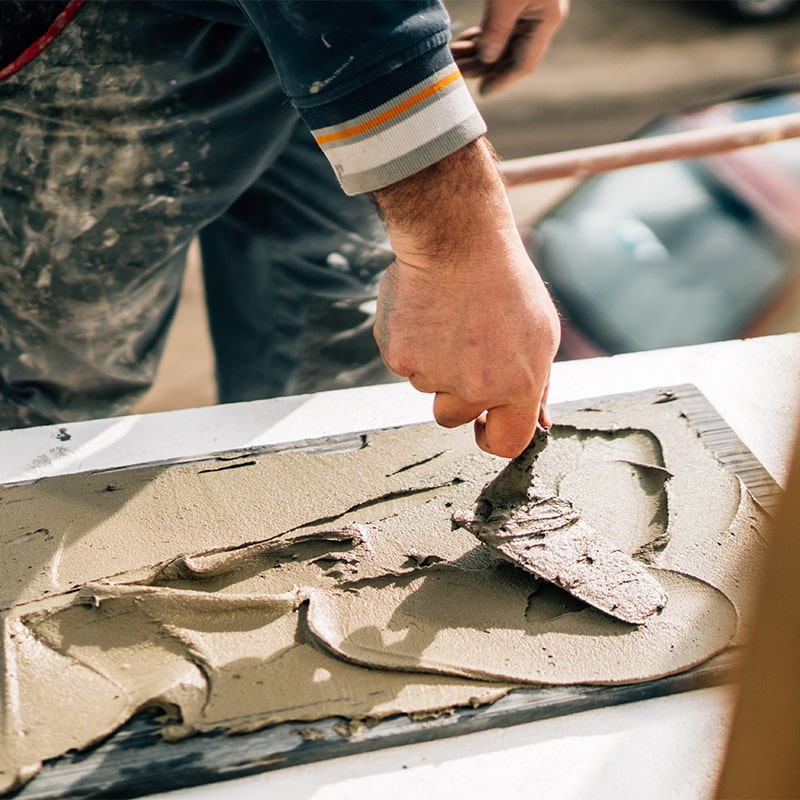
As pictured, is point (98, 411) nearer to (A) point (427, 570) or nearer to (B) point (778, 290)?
(A) point (427, 570)

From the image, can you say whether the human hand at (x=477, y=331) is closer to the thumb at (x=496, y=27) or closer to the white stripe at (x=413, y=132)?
the white stripe at (x=413, y=132)

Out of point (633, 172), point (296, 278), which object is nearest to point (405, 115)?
point (296, 278)

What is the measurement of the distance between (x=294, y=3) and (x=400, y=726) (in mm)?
869

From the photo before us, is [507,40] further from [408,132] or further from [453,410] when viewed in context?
[453,410]

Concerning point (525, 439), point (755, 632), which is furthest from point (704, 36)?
point (755, 632)

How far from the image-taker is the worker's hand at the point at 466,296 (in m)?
1.08

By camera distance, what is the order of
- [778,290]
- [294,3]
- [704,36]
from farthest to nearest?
[704,36] → [778,290] → [294,3]

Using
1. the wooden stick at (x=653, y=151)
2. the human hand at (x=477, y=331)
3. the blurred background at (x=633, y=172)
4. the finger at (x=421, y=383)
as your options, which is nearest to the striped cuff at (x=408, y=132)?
the human hand at (x=477, y=331)

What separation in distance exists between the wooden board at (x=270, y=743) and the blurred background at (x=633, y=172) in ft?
4.16

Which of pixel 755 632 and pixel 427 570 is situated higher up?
pixel 755 632

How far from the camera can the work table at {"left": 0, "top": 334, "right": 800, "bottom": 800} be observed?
1093 mm

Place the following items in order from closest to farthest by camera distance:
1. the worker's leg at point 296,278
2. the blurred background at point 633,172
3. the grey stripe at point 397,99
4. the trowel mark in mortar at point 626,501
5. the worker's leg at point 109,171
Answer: the grey stripe at point 397,99, the trowel mark in mortar at point 626,501, the worker's leg at point 109,171, the worker's leg at point 296,278, the blurred background at point 633,172

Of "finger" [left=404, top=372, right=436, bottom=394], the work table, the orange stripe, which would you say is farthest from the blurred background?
"finger" [left=404, top=372, right=436, bottom=394]

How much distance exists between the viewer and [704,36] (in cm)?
588
